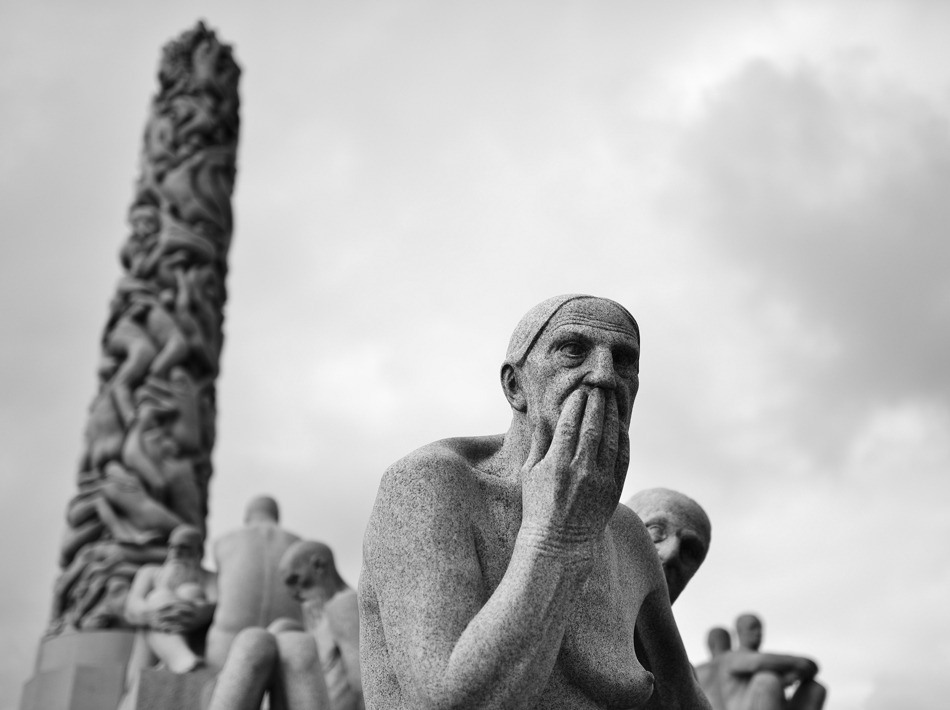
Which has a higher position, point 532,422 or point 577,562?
point 532,422

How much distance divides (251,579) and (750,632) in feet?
11.6

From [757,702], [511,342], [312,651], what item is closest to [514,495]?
[511,342]

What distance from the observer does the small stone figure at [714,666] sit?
27.2ft

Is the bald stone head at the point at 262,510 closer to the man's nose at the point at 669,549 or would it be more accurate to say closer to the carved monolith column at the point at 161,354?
the carved monolith column at the point at 161,354

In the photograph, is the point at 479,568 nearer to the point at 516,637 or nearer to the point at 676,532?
the point at 516,637

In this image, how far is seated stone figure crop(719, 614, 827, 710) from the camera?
315 inches

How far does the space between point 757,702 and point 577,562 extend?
18.1 feet

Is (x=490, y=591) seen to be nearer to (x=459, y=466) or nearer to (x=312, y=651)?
(x=459, y=466)

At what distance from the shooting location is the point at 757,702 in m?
7.96

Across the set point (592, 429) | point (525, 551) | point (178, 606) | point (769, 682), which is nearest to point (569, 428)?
point (592, 429)

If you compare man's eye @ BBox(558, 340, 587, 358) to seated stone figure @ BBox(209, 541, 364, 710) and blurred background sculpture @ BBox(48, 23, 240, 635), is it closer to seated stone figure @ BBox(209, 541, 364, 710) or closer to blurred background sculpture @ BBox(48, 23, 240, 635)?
seated stone figure @ BBox(209, 541, 364, 710)

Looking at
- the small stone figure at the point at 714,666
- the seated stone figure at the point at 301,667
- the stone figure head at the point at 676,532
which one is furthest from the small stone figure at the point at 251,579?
the stone figure head at the point at 676,532

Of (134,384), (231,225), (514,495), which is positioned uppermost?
(231,225)

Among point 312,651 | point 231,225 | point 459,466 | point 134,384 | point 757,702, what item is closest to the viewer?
point 459,466
